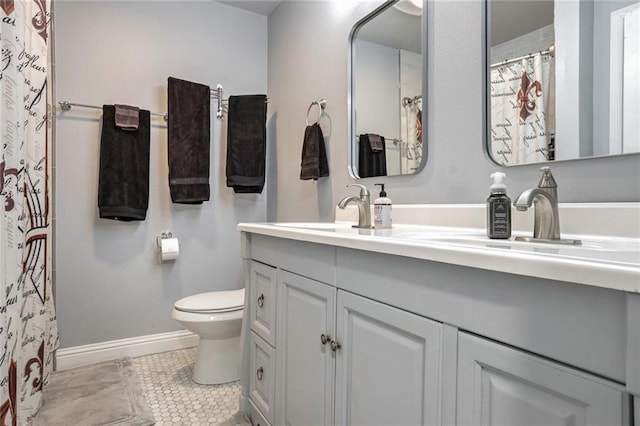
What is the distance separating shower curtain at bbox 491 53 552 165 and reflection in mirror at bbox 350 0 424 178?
31 centimetres

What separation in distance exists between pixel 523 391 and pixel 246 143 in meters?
2.11

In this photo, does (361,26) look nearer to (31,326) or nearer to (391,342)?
(391,342)

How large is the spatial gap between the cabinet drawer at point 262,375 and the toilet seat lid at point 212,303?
0.34m

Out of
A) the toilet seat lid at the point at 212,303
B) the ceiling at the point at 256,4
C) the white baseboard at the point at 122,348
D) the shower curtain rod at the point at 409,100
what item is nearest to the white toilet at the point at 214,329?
the toilet seat lid at the point at 212,303

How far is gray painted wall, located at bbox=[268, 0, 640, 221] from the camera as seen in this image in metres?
1.00

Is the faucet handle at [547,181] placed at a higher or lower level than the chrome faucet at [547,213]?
higher

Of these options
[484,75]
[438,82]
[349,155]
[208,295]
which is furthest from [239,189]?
[484,75]

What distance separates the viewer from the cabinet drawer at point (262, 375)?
1310mm

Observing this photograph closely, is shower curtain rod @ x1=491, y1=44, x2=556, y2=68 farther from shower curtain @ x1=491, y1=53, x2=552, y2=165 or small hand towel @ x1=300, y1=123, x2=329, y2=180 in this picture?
small hand towel @ x1=300, y1=123, x2=329, y2=180

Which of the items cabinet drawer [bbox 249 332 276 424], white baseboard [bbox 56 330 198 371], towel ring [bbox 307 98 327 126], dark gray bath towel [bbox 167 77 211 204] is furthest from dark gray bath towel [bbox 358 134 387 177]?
white baseboard [bbox 56 330 198 371]

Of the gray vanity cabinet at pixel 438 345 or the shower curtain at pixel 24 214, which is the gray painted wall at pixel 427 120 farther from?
the shower curtain at pixel 24 214

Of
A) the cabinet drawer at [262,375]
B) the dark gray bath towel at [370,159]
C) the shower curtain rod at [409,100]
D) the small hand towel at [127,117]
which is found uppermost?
the small hand towel at [127,117]

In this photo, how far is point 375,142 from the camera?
5.55 feet

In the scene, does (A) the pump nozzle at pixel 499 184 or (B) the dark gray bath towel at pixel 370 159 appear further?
(B) the dark gray bath towel at pixel 370 159
